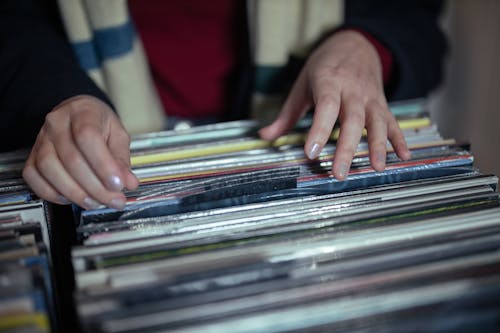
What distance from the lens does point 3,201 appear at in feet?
1.70

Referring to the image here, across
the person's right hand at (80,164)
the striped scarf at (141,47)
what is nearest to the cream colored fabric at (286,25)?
the striped scarf at (141,47)

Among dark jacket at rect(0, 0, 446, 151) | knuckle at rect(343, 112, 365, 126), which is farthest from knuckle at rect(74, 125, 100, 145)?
knuckle at rect(343, 112, 365, 126)

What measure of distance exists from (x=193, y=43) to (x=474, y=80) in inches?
27.3

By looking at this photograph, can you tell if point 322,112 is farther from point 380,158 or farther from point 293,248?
point 293,248

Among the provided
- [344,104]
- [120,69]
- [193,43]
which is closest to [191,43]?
[193,43]

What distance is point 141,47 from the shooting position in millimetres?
913

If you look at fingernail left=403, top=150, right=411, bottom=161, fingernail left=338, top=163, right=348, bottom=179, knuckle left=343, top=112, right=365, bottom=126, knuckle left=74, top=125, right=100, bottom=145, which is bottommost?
fingernail left=403, top=150, right=411, bottom=161

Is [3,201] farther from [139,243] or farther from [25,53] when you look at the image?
[25,53]

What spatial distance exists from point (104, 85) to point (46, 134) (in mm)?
417

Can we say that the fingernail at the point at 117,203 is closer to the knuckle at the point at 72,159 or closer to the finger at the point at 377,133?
the knuckle at the point at 72,159

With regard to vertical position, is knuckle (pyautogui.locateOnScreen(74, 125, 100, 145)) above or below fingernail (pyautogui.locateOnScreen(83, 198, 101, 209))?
above

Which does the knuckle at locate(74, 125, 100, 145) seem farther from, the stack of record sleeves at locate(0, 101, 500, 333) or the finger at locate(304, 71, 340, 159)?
the finger at locate(304, 71, 340, 159)

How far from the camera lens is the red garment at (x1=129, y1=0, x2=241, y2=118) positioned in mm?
946

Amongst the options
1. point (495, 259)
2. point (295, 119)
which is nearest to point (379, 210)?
point (495, 259)
